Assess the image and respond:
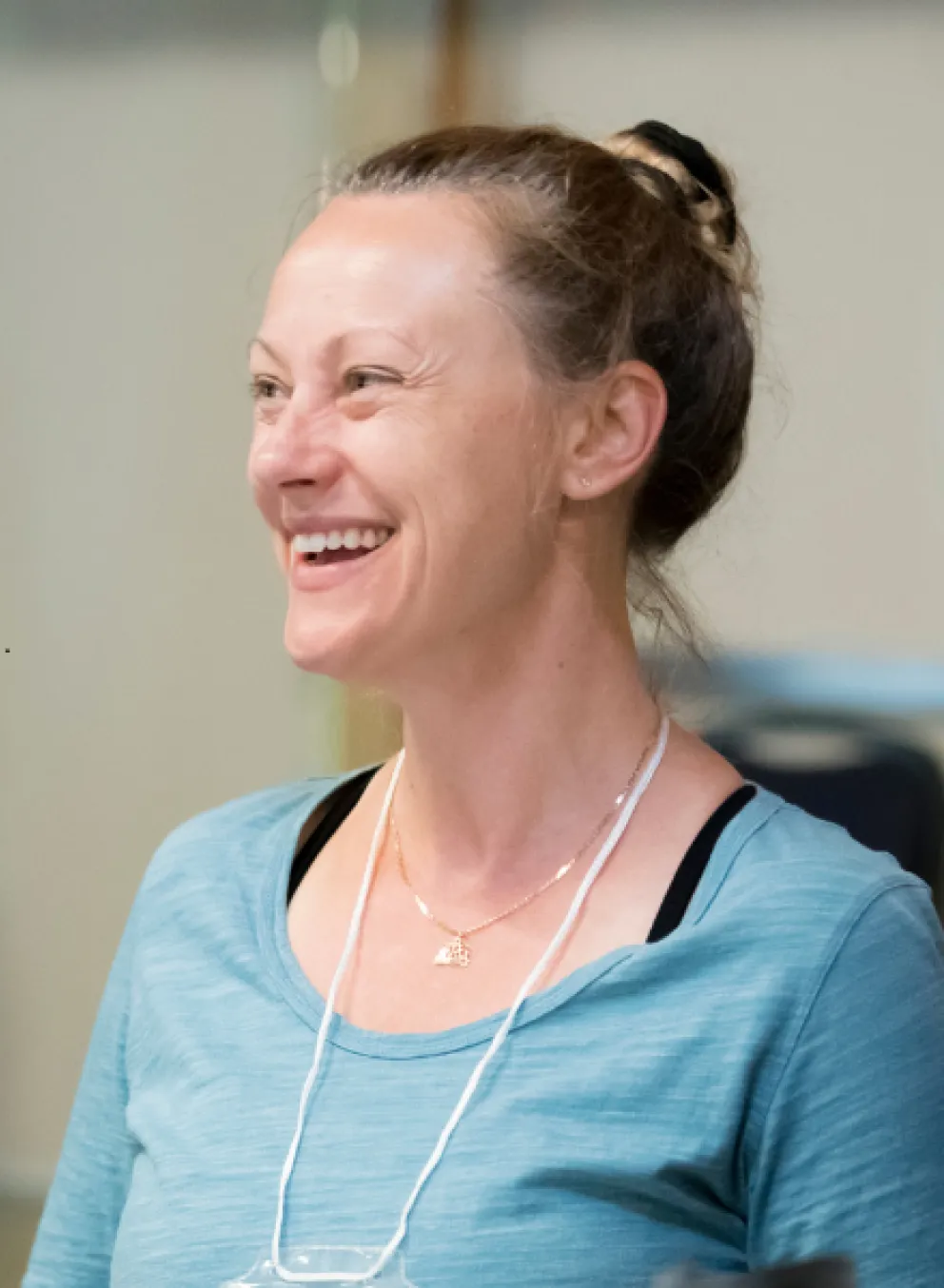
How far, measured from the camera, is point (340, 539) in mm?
875

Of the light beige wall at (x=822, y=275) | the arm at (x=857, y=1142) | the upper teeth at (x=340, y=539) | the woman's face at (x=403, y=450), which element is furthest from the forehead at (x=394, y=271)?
the arm at (x=857, y=1142)

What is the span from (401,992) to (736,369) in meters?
0.41

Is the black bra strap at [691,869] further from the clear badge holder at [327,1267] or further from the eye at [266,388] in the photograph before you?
the eye at [266,388]

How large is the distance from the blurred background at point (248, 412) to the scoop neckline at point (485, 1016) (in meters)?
0.20

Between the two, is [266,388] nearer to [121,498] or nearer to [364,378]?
[364,378]

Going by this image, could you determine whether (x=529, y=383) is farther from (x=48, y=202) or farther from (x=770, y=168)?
(x=48, y=202)

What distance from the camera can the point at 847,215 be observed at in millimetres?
1044

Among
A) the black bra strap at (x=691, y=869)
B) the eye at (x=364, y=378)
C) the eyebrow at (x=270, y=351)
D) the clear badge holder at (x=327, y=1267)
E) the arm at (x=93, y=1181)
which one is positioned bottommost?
the arm at (x=93, y=1181)

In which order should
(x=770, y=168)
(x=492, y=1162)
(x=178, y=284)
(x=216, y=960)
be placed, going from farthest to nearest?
1. (x=178, y=284)
2. (x=770, y=168)
3. (x=216, y=960)
4. (x=492, y=1162)

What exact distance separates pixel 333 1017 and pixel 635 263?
1.46ft

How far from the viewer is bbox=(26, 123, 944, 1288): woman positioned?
0.79 meters

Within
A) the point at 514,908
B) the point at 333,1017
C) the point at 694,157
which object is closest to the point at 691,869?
the point at 514,908

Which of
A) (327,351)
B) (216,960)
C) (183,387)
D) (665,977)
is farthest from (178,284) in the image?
(665,977)

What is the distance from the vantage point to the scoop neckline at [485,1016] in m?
0.84
